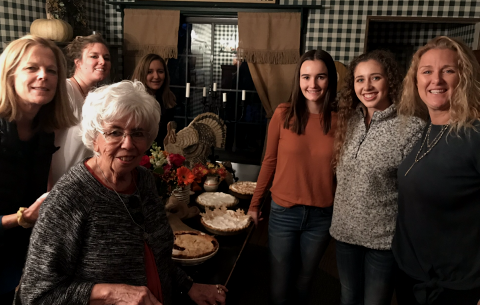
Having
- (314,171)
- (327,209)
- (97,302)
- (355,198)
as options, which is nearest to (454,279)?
(355,198)

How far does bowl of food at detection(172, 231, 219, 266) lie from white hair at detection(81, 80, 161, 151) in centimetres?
61

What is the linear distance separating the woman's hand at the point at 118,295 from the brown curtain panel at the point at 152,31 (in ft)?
12.2

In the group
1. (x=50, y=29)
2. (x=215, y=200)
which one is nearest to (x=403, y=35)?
(x=215, y=200)

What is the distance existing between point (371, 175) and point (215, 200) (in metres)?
1.03

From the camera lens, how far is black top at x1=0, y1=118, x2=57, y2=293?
1.31 meters

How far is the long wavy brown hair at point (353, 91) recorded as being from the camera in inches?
59.5

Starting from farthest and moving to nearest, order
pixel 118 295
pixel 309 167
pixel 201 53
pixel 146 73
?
pixel 201 53, pixel 146 73, pixel 309 167, pixel 118 295

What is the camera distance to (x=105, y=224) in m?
1.01

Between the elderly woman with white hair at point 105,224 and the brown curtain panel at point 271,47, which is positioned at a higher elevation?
the brown curtain panel at point 271,47

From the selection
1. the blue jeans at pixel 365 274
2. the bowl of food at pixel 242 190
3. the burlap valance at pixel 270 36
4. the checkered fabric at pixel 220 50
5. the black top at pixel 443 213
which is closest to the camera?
the black top at pixel 443 213

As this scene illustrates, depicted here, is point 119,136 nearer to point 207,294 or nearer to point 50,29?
point 207,294

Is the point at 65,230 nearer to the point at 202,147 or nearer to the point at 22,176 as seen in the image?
the point at 22,176

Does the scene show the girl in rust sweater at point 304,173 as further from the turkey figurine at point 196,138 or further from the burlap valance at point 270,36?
the burlap valance at point 270,36

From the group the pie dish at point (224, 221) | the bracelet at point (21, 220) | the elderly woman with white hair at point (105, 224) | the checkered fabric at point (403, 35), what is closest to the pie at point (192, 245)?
the pie dish at point (224, 221)
